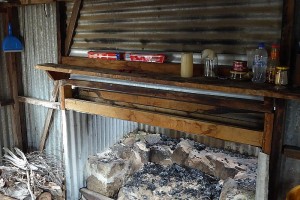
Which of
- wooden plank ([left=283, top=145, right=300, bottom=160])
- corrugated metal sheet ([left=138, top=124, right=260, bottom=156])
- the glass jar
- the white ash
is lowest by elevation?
the white ash

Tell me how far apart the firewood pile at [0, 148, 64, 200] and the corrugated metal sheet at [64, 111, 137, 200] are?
357mm

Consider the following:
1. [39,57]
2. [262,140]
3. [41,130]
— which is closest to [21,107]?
[41,130]

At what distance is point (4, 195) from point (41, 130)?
117 cm

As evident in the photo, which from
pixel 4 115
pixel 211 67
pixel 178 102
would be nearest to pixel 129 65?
pixel 178 102

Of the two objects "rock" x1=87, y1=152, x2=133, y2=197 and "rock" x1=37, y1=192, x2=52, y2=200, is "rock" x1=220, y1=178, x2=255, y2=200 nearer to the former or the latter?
"rock" x1=87, y1=152, x2=133, y2=197

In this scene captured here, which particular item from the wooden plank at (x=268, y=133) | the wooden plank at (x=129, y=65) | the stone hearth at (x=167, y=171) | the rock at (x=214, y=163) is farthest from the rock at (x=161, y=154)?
the wooden plank at (x=268, y=133)

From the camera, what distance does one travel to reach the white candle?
2785 millimetres

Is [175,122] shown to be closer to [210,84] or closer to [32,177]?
[210,84]

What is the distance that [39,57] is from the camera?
4.66 m

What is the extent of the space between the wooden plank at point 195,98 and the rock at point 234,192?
0.89 metres

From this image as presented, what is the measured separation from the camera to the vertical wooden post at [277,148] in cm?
245

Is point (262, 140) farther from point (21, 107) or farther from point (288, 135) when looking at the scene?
point (21, 107)

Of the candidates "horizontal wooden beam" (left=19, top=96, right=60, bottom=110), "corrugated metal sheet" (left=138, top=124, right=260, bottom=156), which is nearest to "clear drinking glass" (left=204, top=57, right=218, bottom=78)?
"corrugated metal sheet" (left=138, top=124, right=260, bottom=156)

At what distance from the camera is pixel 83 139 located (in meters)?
4.27
